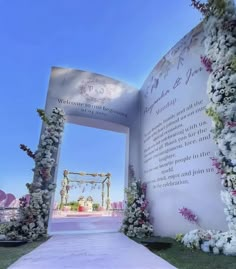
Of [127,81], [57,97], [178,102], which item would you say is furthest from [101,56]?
[178,102]

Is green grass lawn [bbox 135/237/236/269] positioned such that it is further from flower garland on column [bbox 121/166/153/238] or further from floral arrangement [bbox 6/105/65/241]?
floral arrangement [bbox 6/105/65/241]

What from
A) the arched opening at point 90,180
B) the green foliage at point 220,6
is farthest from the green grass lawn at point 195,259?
the arched opening at point 90,180

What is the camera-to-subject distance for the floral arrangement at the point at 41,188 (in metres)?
3.69

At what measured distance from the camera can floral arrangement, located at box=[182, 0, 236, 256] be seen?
2.40m

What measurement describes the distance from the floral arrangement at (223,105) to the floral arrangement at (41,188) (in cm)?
262

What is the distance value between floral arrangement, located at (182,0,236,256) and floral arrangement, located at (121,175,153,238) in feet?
4.72

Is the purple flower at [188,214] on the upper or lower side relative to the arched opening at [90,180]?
lower

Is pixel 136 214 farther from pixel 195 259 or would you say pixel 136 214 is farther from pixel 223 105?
pixel 223 105

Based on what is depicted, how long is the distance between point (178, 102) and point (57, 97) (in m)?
2.74

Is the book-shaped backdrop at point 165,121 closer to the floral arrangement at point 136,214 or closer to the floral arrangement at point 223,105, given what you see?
the floral arrangement at point 136,214

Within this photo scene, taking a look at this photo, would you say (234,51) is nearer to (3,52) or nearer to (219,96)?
(219,96)

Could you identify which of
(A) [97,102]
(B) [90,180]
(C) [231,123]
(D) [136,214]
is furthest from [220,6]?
(B) [90,180]

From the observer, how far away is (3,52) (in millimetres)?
6121

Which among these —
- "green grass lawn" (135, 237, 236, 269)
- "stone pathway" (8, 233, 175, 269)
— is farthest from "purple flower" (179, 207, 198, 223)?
"stone pathway" (8, 233, 175, 269)
